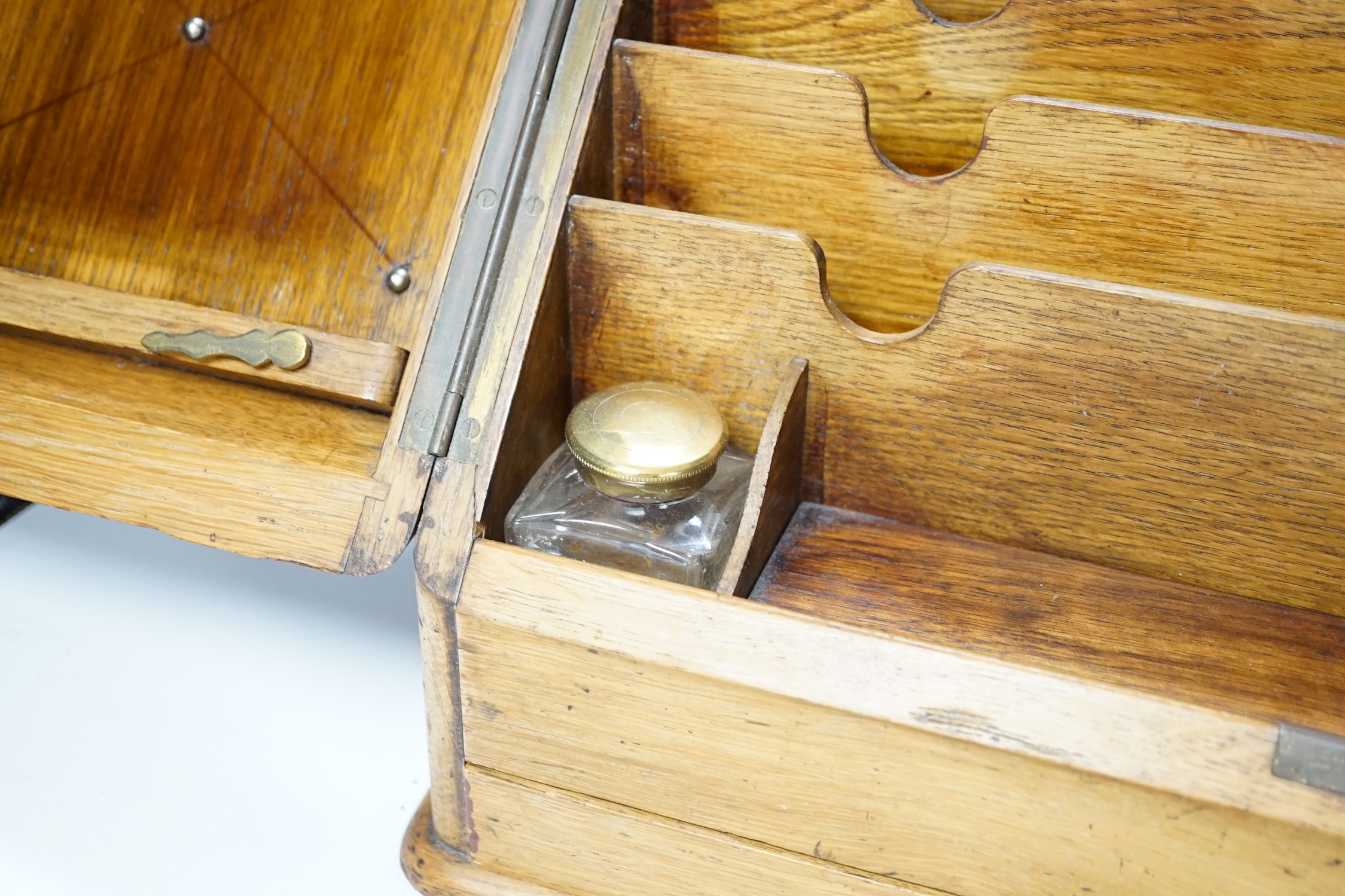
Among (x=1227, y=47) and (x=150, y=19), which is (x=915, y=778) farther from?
(x=150, y=19)

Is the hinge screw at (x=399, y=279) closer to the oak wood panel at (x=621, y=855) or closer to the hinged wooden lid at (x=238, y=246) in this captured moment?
the hinged wooden lid at (x=238, y=246)

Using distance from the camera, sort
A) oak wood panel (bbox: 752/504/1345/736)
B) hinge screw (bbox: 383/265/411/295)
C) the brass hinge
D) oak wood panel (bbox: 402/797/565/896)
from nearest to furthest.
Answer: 1. the brass hinge
2. oak wood panel (bbox: 752/504/1345/736)
3. oak wood panel (bbox: 402/797/565/896)
4. hinge screw (bbox: 383/265/411/295)

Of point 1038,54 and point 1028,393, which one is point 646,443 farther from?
point 1038,54

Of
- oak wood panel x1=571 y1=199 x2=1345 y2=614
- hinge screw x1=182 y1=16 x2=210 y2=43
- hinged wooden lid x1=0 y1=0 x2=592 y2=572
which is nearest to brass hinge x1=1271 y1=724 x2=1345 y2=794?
oak wood panel x1=571 y1=199 x2=1345 y2=614

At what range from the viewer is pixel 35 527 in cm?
131

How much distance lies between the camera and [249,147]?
1.10 meters

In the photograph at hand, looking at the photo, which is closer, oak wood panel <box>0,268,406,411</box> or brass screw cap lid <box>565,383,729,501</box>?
brass screw cap lid <box>565,383,729,501</box>

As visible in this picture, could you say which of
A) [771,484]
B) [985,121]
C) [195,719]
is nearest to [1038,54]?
[985,121]

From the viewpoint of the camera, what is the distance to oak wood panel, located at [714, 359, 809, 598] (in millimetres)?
860

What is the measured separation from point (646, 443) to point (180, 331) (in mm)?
446

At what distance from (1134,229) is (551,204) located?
46 centimetres

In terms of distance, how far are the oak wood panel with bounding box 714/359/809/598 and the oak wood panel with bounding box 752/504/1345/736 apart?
0.10 feet

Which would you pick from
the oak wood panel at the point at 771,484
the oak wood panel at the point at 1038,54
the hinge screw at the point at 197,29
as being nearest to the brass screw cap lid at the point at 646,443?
the oak wood panel at the point at 771,484

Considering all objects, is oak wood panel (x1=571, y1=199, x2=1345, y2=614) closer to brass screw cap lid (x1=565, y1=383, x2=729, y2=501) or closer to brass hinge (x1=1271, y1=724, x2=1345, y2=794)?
brass screw cap lid (x1=565, y1=383, x2=729, y2=501)
